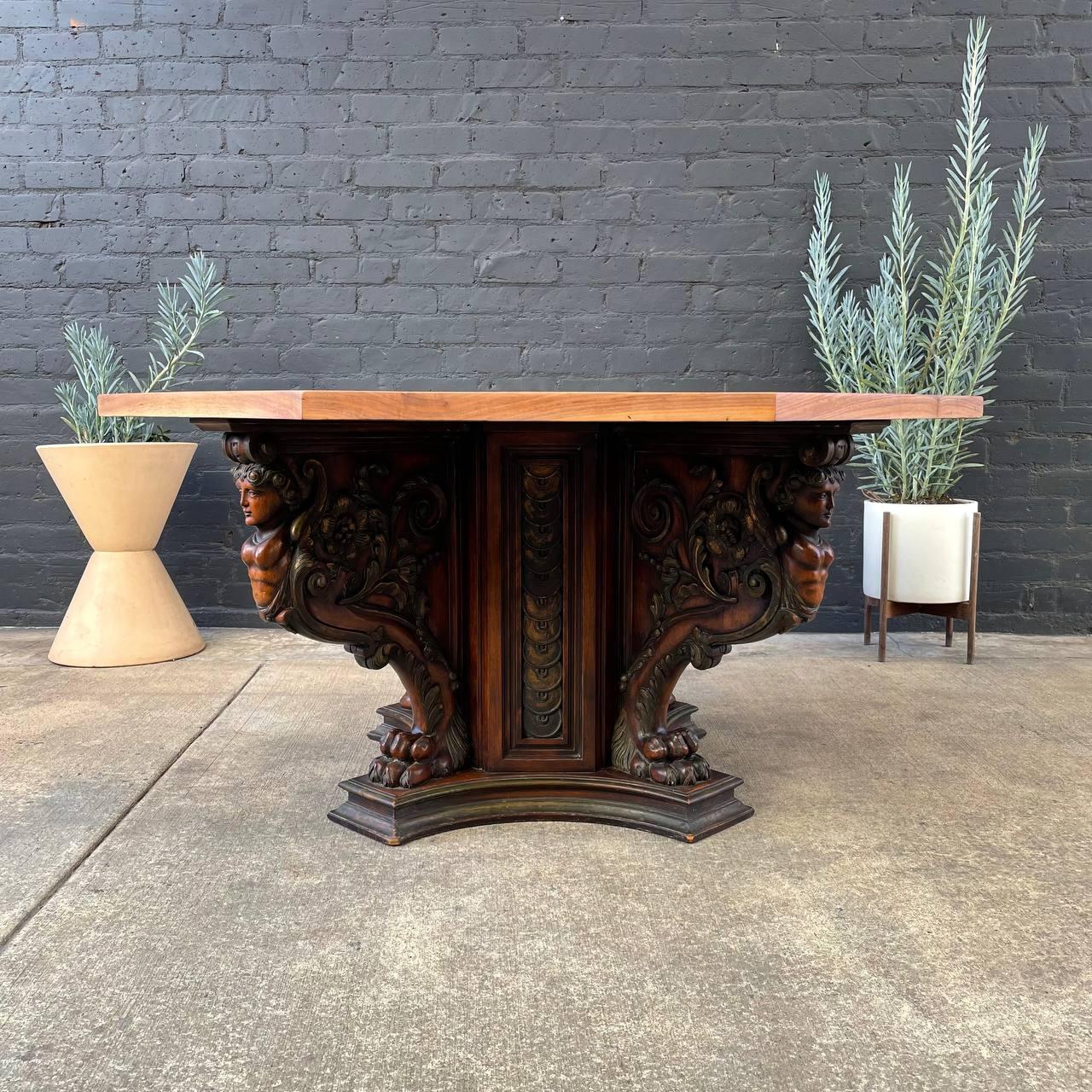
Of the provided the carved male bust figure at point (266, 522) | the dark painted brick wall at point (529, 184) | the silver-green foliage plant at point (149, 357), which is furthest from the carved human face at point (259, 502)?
the dark painted brick wall at point (529, 184)

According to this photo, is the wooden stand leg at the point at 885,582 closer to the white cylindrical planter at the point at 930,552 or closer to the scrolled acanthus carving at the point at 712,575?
the white cylindrical planter at the point at 930,552

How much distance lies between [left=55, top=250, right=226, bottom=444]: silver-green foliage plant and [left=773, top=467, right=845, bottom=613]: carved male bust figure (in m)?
2.12

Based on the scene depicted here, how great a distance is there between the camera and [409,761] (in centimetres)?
193

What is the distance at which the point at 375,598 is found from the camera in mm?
1906

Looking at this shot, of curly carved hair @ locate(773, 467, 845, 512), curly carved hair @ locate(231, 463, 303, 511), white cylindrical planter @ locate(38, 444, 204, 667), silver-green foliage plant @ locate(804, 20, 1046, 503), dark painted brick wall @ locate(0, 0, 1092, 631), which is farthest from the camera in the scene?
dark painted brick wall @ locate(0, 0, 1092, 631)

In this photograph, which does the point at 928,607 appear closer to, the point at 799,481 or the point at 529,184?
the point at 799,481

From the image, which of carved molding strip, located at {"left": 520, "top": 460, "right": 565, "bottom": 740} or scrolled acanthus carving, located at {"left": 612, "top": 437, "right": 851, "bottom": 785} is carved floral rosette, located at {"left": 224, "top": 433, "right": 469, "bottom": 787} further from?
scrolled acanthus carving, located at {"left": 612, "top": 437, "right": 851, "bottom": 785}

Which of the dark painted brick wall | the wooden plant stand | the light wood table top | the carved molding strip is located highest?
the dark painted brick wall

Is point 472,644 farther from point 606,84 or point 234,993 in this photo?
point 606,84

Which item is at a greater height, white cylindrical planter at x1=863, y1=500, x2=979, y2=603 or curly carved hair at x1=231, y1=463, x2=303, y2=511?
curly carved hair at x1=231, y1=463, x2=303, y2=511

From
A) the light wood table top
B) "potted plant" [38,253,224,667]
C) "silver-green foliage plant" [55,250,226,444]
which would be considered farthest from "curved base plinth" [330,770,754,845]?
"silver-green foliage plant" [55,250,226,444]

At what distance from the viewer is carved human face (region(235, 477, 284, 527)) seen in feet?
5.70

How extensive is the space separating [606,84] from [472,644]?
90.2 inches

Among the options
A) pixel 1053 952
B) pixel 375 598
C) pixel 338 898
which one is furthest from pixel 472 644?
pixel 1053 952
